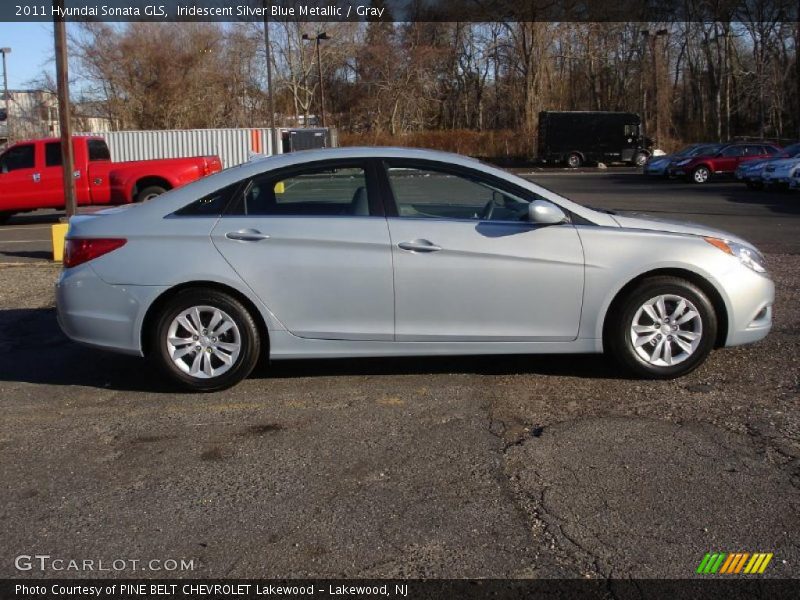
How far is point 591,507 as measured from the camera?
3811mm

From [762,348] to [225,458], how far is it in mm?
4129

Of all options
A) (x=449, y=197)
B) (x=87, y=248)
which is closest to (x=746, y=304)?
(x=449, y=197)

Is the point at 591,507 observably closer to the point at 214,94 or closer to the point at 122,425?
the point at 122,425

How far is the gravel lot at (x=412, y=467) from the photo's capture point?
3.47 metres

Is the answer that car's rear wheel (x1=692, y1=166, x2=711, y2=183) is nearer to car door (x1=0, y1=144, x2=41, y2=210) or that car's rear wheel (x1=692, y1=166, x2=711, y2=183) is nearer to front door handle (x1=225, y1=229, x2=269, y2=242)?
car door (x1=0, y1=144, x2=41, y2=210)

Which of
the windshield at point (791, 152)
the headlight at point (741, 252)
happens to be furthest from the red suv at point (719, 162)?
the headlight at point (741, 252)

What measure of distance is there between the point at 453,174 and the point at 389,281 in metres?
0.88

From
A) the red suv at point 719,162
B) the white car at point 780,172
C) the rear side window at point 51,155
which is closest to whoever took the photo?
the rear side window at point 51,155

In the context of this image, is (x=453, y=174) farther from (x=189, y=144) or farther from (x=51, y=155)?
(x=189, y=144)

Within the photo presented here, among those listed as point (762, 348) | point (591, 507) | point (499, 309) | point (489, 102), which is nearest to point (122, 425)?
point (499, 309)

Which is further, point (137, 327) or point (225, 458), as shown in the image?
point (137, 327)

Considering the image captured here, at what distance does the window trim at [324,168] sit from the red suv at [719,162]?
100 feet

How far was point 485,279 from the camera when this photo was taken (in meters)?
5.47

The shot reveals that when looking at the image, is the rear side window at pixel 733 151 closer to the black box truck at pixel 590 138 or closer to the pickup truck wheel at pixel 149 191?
the black box truck at pixel 590 138
